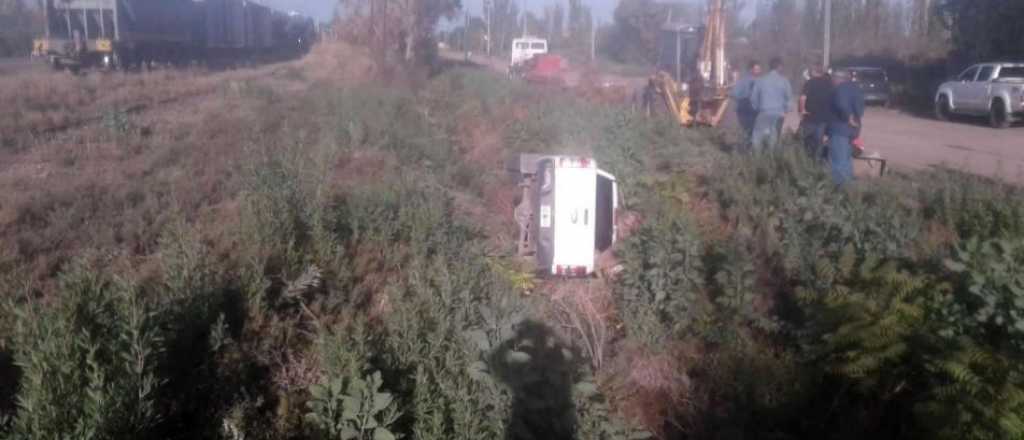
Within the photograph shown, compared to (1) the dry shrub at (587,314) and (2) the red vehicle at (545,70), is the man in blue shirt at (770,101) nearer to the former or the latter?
(1) the dry shrub at (587,314)

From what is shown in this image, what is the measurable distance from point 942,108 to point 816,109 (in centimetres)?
1667

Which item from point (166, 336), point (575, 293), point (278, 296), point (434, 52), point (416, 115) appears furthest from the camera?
point (434, 52)

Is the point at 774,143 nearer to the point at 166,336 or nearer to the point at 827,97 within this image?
the point at 827,97

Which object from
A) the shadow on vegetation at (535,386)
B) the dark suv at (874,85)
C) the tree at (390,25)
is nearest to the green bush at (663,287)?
the shadow on vegetation at (535,386)

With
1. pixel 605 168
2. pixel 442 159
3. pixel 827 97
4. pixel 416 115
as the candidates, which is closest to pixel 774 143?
pixel 827 97

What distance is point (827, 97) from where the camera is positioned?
11.1 metres

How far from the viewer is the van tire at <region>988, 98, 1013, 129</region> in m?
22.0

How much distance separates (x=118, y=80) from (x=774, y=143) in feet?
57.6

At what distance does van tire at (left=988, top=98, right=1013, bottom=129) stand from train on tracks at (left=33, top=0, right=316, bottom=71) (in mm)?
26581

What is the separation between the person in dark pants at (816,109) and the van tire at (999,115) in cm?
1307

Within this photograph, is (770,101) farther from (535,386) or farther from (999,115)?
(999,115)

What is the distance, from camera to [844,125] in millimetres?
10641

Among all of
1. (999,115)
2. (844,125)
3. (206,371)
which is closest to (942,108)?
(999,115)

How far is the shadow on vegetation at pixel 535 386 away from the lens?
514 cm
